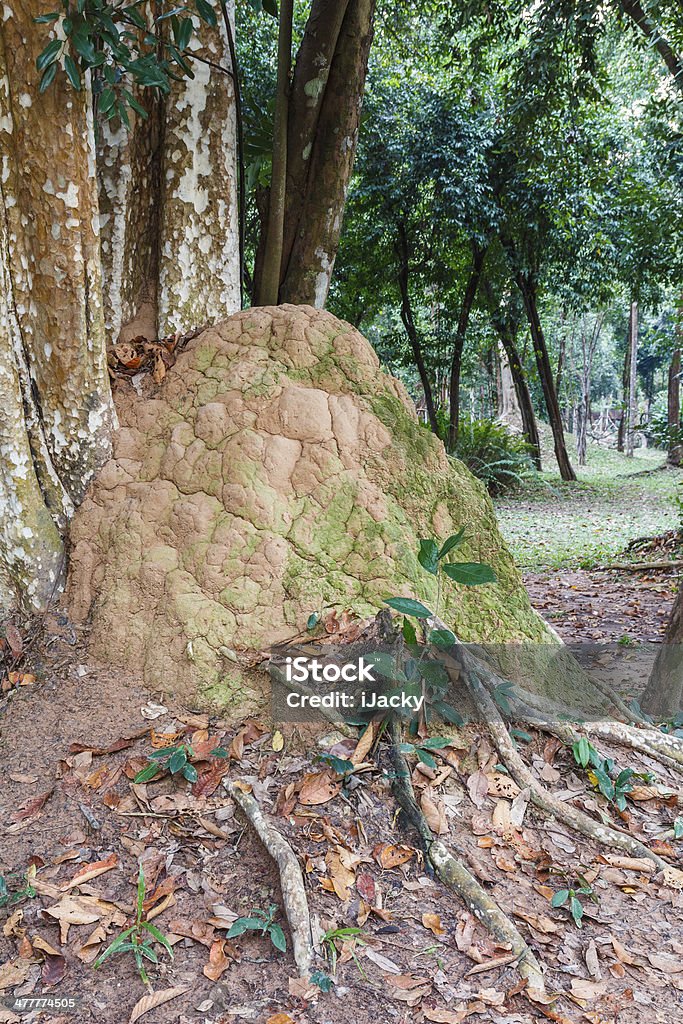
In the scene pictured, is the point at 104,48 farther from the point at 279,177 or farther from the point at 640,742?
the point at 640,742

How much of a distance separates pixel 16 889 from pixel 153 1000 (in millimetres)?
522

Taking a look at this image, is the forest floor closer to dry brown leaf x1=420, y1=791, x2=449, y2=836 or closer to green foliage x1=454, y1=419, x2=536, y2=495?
dry brown leaf x1=420, y1=791, x2=449, y2=836

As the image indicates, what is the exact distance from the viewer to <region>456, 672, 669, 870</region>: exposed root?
2334 mm

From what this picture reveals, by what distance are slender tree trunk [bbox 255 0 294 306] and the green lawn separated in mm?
4615

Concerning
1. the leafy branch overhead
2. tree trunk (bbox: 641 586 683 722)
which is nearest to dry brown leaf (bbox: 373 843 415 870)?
tree trunk (bbox: 641 586 683 722)

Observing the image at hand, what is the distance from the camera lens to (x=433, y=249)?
14.1m

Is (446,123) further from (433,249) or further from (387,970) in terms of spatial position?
(387,970)

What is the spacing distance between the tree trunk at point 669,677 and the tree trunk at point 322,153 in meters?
2.47

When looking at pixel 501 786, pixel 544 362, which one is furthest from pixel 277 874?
pixel 544 362

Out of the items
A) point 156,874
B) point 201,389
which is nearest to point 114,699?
point 156,874

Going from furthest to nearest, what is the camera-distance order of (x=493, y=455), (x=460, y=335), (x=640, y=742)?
(x=493, y=455), (x=460, y=335), (x=640, y=742)

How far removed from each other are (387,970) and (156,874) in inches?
26.0

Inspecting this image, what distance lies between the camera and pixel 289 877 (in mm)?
2037

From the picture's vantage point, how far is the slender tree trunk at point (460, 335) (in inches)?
547
